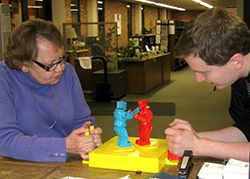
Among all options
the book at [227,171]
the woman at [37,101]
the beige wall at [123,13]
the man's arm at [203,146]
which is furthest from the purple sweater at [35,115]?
the beige wall at [123,13]

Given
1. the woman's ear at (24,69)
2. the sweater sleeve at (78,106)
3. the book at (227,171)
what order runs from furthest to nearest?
the sweater sleeve at (78,106) < the woman's ear at (24,69) < the book at (227,171)

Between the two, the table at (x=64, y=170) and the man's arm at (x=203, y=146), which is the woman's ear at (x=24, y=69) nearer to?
the table at (x=64, y=170)

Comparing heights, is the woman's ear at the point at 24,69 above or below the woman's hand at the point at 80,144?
above

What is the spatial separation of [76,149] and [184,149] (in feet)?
1.63

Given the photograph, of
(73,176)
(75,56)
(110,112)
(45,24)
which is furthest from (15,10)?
(73,176)

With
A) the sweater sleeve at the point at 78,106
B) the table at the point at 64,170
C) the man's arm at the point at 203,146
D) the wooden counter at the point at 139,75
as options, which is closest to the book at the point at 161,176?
the table at the point at 64,170

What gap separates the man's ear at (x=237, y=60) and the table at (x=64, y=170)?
0.42 m

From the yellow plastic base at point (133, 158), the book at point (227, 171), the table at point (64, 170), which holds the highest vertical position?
the book at point (227, 171)

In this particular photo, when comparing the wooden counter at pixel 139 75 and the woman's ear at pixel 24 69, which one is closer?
the woman's ear at pixel 24 69

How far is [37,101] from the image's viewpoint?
188 centimetres

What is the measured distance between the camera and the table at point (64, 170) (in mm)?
1408

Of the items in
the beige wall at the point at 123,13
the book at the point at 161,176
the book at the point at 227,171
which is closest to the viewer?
the book at the point at 227,171

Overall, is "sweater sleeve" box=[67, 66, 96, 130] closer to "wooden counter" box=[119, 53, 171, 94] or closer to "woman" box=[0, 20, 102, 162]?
"woman" box=[0, 20, 102, 162]

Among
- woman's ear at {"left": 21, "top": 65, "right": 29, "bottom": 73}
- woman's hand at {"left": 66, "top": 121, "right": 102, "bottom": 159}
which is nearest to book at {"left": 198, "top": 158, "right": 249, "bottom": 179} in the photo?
woman's hand at {"left": 66, "top": 121, "right": 102, "bottom": 159}
